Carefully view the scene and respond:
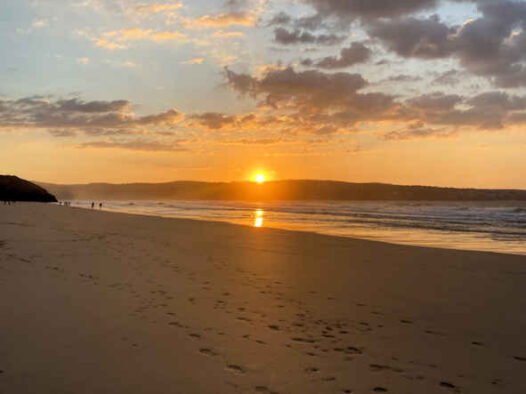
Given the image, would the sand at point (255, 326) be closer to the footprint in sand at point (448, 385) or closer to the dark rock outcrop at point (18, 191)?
the footprint in sand at point (448, 385)

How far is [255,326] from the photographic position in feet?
24.2

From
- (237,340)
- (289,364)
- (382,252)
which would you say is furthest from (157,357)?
(382,252)

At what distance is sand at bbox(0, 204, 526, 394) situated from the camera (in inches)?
205

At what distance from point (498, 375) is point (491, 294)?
5.55 m

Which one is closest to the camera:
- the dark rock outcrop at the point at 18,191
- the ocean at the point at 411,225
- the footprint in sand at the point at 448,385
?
the footprint in sand at the point at 448,385

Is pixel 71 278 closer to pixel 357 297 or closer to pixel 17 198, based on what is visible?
pixel 357 297

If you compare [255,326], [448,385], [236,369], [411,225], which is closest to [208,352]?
[236,369]

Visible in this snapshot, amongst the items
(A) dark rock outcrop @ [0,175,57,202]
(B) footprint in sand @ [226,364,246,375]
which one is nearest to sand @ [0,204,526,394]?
(B) footprint in sand @ [226,364,246,375]

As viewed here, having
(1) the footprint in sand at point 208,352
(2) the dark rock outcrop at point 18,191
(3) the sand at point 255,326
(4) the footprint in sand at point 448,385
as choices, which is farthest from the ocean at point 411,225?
(2) the dark rock outcrop at point 18,191

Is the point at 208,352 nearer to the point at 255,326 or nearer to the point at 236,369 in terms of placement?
the point at 236,369

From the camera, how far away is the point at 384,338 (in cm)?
693

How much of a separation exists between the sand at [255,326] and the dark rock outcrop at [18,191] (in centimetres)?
7939

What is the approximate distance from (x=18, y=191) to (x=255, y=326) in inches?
3588

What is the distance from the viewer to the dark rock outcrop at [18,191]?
83500 millimetres
